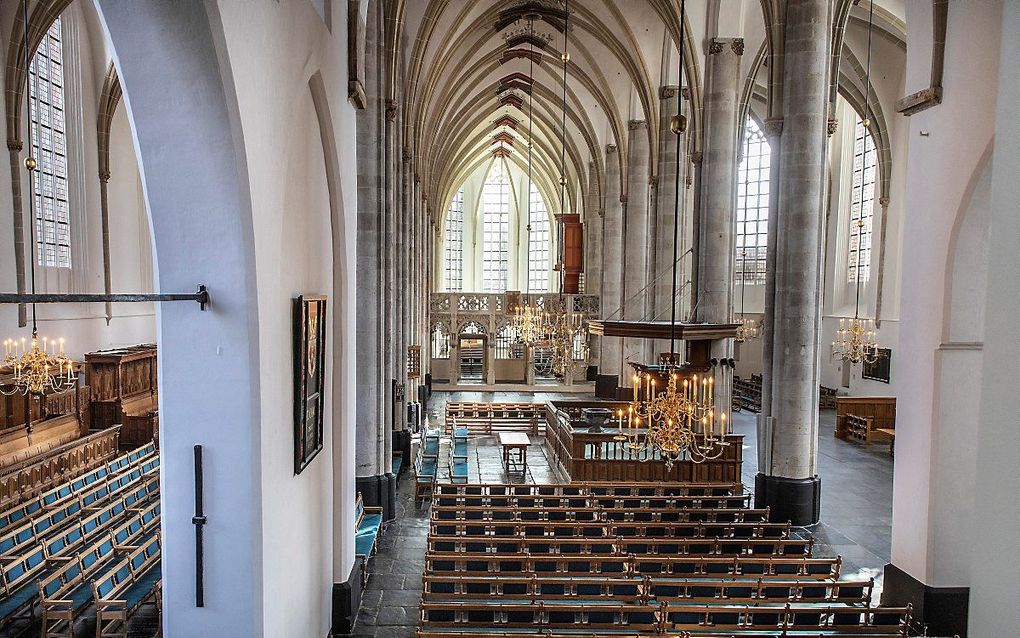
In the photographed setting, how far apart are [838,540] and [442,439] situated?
41.3 feet

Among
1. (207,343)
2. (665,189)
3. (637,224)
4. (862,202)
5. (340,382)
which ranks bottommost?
(340,382)

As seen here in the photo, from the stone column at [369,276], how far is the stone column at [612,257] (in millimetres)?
19466

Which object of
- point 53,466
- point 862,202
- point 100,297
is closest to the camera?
point 100,297

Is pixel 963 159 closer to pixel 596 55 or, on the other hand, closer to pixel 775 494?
pixel 775 494

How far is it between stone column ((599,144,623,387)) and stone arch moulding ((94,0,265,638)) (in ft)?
86.2

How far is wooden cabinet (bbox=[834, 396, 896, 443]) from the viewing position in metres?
20.8

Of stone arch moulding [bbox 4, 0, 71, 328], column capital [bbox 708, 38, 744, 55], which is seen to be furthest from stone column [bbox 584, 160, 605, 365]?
stone arch moulding [bbox 4, 0, 71, 328]

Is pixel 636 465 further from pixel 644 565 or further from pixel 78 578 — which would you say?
pixel 78 578

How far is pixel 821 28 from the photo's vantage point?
11922 mm

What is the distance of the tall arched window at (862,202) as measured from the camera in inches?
1017

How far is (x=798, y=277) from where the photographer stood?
12.2 m

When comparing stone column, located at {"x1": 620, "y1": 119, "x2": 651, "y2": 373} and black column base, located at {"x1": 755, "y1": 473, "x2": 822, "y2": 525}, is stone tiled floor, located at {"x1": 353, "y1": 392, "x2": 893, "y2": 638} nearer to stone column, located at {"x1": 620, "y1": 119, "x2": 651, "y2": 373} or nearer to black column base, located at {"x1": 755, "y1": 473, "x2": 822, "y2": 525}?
black column base, located at {"x1": 755, "y1": 473, "x2": 822, "y2": 525}

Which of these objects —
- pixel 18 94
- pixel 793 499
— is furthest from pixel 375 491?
pixel 18 94

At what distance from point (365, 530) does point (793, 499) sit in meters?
7.93
